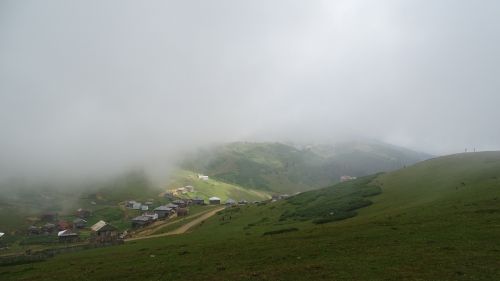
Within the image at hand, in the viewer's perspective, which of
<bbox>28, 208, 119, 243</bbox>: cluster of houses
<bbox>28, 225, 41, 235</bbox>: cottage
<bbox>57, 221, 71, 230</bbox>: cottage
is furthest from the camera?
<bbox>57, 221, 71, 230</bbox>: cottage

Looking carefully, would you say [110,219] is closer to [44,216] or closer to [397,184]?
[44,216]

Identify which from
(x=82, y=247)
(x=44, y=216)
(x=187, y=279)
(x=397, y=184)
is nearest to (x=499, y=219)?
(x=187, y=279)

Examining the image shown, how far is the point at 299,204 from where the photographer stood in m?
106

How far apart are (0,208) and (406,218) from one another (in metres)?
211

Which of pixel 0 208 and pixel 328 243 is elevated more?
pixel 0 208

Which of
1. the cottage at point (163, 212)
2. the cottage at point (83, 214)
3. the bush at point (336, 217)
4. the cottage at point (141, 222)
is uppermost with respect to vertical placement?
the cottage at point (83, 214)

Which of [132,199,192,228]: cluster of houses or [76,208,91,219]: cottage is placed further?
[76,208,91,219]: cottage

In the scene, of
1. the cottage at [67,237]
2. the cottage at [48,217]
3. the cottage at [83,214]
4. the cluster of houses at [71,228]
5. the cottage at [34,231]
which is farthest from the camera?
the cottage at [83,214]

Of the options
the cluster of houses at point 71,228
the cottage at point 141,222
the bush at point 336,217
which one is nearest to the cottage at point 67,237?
the cluster of houses at point 71,228

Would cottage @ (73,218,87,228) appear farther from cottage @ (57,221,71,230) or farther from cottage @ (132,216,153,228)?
cottage @ (132,216,153,228)

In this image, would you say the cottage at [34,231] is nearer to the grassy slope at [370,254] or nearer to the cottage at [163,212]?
the cottage at [163,212]

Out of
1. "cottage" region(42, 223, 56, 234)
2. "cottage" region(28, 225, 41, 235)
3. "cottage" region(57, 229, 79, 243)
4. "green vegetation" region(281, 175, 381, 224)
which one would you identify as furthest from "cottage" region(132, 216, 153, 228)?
"green vegetation" region(281, 175, 381, 224)

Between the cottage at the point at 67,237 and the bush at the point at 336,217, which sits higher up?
the bush at the point at 336,217

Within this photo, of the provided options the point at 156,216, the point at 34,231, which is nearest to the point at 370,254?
the point at 156,216
